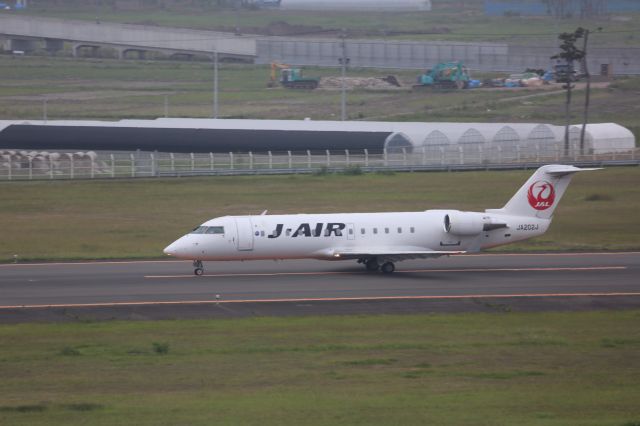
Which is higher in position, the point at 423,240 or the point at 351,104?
the point at 351,104

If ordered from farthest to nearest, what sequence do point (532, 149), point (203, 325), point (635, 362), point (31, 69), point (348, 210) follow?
point (31, 69), point (532, 149), point (348, 210), point (203, 325), point (635, 362)

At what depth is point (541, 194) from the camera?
38344 mm

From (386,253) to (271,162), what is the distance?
33.7 meters

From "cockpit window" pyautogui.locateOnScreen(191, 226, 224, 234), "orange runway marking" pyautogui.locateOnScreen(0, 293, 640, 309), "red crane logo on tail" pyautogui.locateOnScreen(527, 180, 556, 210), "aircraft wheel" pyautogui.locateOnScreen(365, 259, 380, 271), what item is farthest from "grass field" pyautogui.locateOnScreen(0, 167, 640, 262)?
"orange runway marking" pyautogui.locateOnScreen(0, 293, 640, 309)

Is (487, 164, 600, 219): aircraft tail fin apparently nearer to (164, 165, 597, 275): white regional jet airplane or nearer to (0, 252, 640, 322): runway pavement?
(164, 165, 597, 275): white regional jet airplane

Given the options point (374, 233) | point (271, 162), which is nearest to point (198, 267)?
point (374, 233)

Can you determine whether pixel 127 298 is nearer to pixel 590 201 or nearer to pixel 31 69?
pixel 590 201

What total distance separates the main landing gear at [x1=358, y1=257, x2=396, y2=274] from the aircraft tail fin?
4858mm

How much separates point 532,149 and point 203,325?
48.0 m

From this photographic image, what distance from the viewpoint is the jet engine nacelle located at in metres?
36.8

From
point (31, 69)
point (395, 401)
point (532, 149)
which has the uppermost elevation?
point (31, 69)

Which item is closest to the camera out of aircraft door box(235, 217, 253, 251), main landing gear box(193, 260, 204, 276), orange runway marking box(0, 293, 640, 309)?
orange runway marking box(0, 293, 640, 309)

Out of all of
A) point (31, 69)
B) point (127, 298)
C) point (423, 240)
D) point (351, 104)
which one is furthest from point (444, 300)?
point (31, 69)

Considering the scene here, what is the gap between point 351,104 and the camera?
108m
